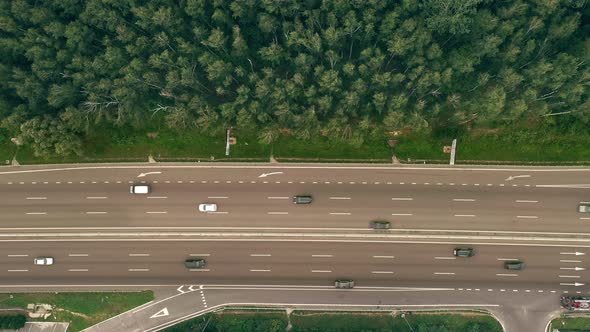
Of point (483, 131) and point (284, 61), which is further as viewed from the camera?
point (483, 131)

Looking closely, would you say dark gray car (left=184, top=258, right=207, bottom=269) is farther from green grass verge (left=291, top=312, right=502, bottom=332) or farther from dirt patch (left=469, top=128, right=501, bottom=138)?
dirt patch (left=469, top=128, right=501, bottom=138)

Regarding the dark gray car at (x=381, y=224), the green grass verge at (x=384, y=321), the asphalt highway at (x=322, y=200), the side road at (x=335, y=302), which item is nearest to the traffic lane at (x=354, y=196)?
the asphalt highway at (x=322, y=200)

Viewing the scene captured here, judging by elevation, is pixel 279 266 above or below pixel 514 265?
below

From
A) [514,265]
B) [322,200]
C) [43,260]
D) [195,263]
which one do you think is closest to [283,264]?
[322,200]

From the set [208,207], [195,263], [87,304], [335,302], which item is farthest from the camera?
[335,302]

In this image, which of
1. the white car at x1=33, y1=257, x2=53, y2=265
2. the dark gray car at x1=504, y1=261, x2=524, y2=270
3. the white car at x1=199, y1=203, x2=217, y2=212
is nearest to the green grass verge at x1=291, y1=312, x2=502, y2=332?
the dark gray car at x1=504, y1=261, x2=524, y2=270

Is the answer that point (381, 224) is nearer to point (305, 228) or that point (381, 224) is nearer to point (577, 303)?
point (305, 228)

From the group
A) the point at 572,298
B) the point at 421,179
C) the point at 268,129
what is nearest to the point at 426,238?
the point at 421,179
